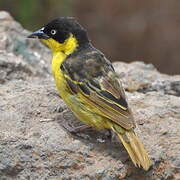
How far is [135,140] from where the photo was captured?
536 centimetres

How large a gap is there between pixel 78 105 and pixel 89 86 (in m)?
0.20

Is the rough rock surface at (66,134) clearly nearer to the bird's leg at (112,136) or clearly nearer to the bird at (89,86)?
the bird's leg at (112,136)

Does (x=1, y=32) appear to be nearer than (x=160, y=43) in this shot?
Yes

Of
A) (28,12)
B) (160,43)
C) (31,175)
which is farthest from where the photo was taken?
(160,43)

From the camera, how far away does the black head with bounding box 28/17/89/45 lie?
6.05 m

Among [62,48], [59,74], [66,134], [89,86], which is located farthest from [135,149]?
[62,48]

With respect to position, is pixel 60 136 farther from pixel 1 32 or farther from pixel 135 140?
pixel 1 32

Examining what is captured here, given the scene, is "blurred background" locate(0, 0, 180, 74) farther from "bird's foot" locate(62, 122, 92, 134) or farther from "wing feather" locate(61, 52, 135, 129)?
"bird's foot" locate(62, 122, 92, 134)

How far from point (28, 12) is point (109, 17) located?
3.91 m

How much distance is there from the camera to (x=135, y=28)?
40.9ft

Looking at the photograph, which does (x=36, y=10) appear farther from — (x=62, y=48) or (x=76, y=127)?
(x=76, y=127)

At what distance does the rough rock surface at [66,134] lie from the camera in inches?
205

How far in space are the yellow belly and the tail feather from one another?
0.25m

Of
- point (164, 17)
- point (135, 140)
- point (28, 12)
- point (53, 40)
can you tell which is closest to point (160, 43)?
point (164, 17)
